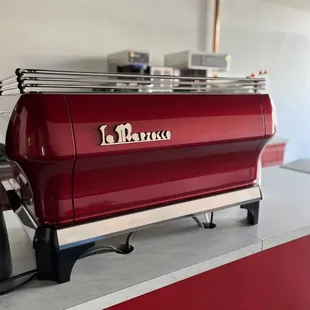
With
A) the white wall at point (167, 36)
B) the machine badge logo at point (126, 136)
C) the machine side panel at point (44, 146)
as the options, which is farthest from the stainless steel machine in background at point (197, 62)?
the machine side panel at point (44, 146)

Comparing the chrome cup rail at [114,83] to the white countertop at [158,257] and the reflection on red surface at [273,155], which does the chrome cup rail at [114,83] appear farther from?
the reflection on red surface at [273,155]

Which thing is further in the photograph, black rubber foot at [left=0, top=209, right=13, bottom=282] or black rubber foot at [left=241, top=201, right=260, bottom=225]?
black rubber foot at [left=241, top=201, right=260, bottom=225]

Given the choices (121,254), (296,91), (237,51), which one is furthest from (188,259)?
(296,91)

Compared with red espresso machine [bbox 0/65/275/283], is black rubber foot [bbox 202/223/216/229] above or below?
below

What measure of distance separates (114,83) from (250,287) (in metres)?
0.58

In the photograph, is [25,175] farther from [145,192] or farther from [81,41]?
[81,41]

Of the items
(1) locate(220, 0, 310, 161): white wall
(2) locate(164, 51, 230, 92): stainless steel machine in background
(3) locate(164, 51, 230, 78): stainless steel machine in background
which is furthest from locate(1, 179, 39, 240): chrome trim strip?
(1) locate(220, 0, 310, 161): white wall

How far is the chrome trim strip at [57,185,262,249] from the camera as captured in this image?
0.69 metres

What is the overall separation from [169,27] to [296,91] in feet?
5.40

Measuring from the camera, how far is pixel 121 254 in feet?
2.65

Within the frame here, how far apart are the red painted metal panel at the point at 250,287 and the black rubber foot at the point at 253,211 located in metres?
0.09

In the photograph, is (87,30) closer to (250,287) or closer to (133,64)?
(133,64)

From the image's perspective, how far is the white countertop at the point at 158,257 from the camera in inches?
25.9

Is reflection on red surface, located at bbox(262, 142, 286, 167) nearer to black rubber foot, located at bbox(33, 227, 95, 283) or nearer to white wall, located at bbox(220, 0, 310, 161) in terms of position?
white wall, located at bbox(220, 0, 310, 161)
